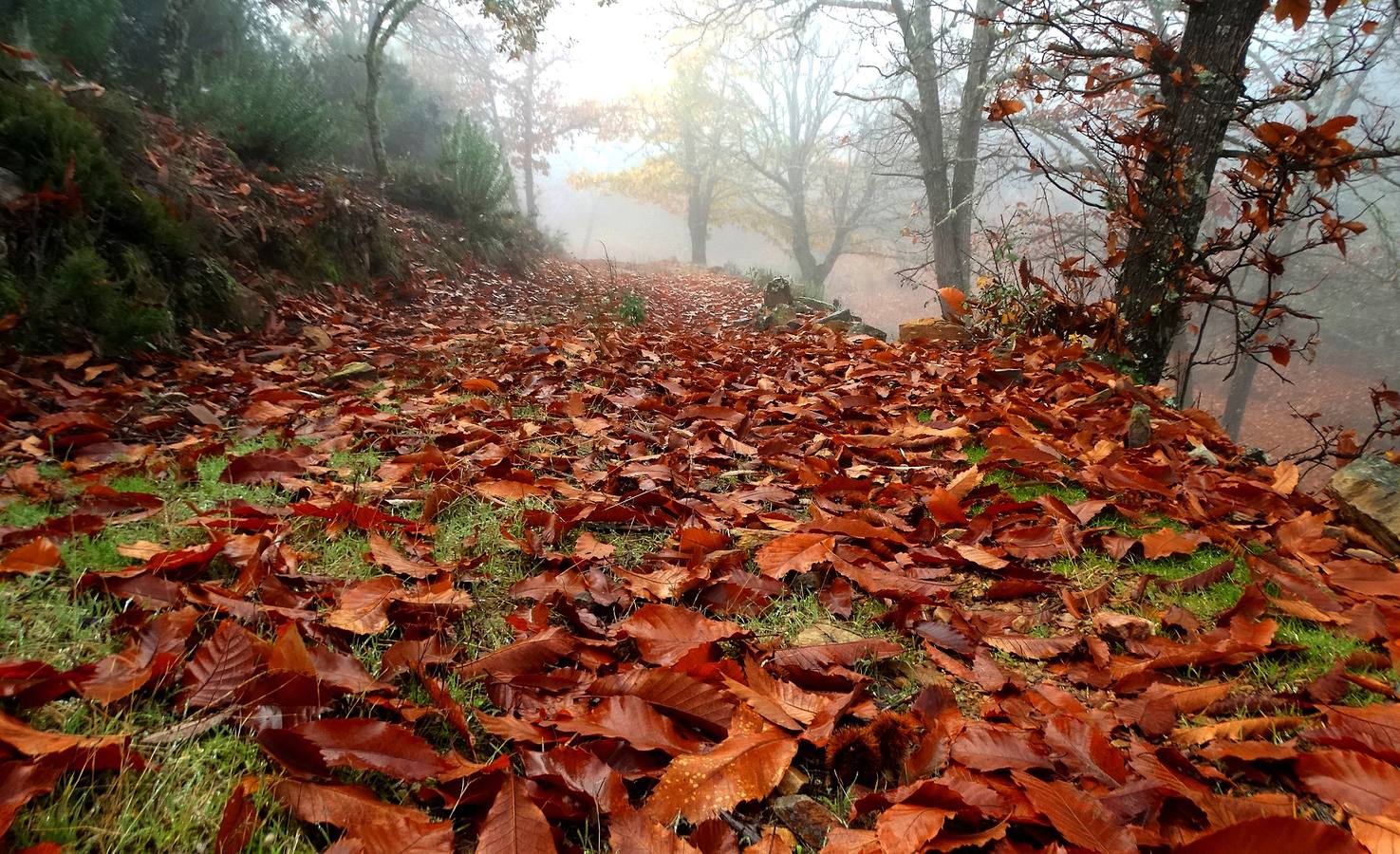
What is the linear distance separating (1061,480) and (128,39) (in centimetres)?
773

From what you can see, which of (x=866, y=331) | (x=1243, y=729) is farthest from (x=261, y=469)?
(x=866, y=331)

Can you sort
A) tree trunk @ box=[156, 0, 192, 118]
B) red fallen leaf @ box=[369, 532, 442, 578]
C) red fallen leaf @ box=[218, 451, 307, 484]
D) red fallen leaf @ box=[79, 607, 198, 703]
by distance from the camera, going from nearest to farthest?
red fallen leaf @ box=[79, 607, 198, 703] < red fallen leaf @ box=[369, 532, 442, 578] < red fallen leaf @ box=[218, 451, 307, 484] < tree trunk @ box=[156, 0, 192, 118]

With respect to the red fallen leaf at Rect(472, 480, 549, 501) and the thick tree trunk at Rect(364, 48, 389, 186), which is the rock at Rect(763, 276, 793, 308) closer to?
the thick tree trunk at Rect(364, 48, 389, 186)

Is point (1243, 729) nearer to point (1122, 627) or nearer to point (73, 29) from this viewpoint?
point (1122, 627)

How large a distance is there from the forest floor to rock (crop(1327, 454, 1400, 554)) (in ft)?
0.25

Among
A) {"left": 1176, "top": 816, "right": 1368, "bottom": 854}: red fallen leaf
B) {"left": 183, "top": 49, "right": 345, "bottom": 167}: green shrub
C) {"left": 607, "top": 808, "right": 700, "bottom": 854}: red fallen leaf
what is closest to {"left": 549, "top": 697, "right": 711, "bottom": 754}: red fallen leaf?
{"left": 607, "top": 808, "right": 700, "bottom": 854}: red fallen leaf

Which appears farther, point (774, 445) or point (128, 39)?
point (128, 39)

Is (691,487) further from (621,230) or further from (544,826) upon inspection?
(621,230)

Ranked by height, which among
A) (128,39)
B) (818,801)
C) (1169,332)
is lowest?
(818,801)

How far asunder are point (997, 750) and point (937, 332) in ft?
13.1

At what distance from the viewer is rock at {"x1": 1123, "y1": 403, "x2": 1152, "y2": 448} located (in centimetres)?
226

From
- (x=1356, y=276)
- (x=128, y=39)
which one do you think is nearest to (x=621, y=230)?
(x=1356, y=276)

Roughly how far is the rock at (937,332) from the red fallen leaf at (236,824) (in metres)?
4.34

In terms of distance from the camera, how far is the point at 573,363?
3.53 m
